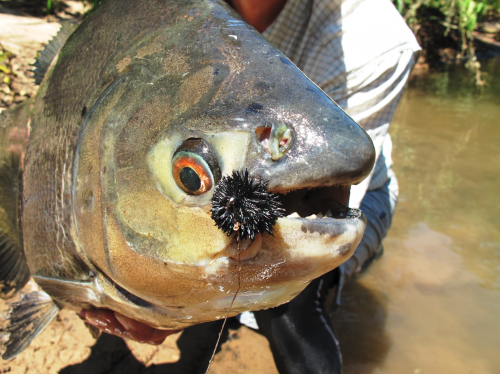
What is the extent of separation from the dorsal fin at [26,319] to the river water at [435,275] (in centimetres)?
169

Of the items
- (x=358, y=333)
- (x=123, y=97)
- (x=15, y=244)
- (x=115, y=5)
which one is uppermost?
(x=115, y=5)

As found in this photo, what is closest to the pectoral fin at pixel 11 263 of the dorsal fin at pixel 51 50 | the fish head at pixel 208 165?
the dorsal fin at pixel 51 50

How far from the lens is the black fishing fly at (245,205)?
2.78 feet

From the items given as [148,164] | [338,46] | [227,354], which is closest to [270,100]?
[148,164]

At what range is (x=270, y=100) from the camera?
93 centimetres

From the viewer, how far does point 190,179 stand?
93cm

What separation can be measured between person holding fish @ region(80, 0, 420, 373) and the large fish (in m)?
1.00

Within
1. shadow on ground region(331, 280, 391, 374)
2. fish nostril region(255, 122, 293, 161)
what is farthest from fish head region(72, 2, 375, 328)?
shadow on ground region(331, 280, 391, 374)

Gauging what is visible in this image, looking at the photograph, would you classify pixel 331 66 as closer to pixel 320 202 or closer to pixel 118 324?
pixel 320 202

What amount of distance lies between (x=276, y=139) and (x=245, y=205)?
155mm

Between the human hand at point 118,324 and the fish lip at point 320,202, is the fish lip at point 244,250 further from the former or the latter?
the human hand at point 118,324

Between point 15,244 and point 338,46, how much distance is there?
1.94m

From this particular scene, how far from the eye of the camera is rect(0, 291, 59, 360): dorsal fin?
1.75 m

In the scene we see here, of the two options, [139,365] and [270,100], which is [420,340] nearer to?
[139,365]
